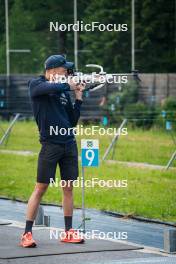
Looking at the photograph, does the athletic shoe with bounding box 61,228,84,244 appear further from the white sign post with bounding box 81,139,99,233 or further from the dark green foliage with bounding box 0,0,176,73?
the dark green foliage with bounding box 0,0,176,73

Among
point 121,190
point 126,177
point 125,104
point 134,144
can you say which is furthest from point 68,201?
point 125,104

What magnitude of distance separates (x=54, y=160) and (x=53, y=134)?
0.29 metres

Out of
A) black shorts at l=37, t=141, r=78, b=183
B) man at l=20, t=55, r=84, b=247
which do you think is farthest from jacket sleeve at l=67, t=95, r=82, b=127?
black shorts at l=37, t=141, r=78, b=183

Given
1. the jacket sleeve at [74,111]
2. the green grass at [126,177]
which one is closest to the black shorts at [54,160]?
the jacket sleeve at [74,111]


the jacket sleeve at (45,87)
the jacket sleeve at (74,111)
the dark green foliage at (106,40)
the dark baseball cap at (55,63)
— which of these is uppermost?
the dark green foliage at (106,40)

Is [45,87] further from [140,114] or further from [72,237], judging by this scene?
[140,114]

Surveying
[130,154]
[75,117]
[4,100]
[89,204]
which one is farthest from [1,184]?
[4,100]

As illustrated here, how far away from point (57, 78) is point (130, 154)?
1242cm

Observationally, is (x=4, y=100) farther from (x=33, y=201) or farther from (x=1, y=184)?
(x=33, y=201)

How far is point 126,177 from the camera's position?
742 inches

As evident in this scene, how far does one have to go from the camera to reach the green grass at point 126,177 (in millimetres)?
15242

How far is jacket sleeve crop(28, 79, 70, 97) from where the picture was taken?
10.9m

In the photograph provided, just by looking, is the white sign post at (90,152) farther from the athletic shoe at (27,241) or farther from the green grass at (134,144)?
the green grass at (134,144)

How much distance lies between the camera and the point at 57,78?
36.5ft
